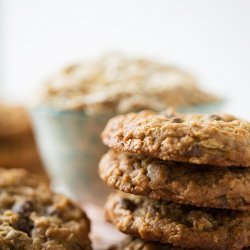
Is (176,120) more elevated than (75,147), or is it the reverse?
(75,147)

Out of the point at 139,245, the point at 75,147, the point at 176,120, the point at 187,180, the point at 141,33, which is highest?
the point at 141,33

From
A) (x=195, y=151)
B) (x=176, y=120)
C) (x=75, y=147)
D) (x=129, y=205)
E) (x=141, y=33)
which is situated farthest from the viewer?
(x=141, y=33)

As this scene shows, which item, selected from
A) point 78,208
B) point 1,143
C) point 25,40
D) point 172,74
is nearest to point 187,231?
point 78,208

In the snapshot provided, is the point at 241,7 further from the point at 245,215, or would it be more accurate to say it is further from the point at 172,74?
the point at 245,215

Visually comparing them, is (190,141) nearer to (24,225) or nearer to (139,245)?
(139,245)

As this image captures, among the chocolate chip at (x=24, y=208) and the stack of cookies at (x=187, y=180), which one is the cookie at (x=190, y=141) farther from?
the chocolate chip at (x=24, y=208)

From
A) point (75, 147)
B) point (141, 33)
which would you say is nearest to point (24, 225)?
point (75, 147)

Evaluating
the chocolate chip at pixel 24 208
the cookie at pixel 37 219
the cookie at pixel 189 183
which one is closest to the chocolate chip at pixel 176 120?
the cookie at pixel 189 183
